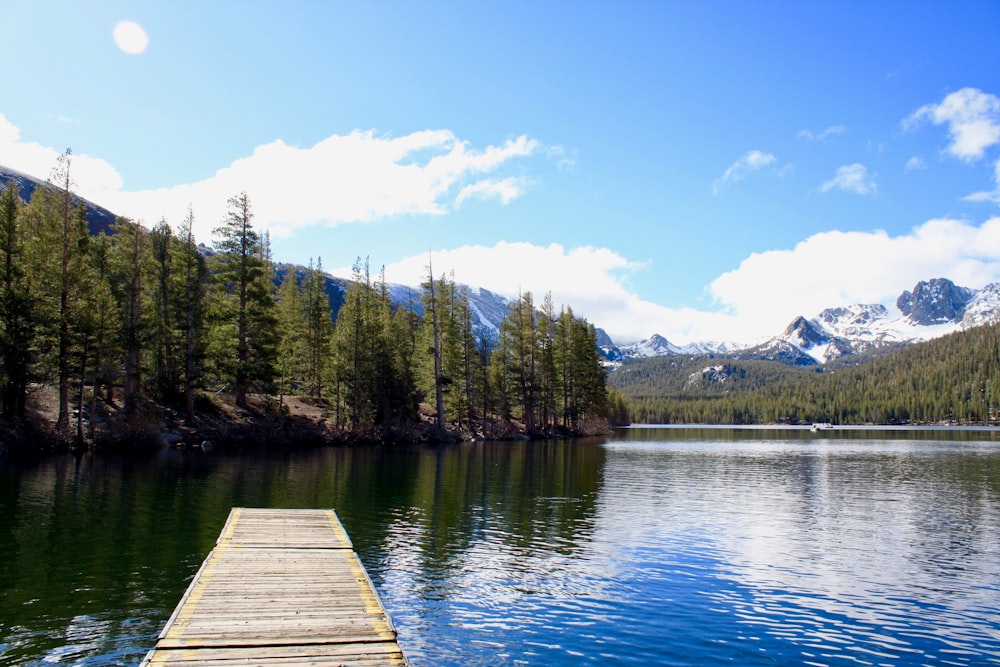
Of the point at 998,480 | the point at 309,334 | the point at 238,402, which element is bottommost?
the point at 998,480

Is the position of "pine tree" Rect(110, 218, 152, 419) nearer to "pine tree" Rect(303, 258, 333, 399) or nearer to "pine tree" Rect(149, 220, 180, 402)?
"pine tree" Rect(149, 220, 180, 402)

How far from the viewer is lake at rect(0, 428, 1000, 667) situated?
12.9 meters

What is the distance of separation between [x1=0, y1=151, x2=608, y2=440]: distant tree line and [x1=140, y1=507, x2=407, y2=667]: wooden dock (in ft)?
129

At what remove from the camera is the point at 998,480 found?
43.0 meters

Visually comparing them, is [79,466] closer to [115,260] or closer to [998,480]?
[115,260]

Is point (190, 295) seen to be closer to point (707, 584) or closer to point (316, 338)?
point (316, 338)

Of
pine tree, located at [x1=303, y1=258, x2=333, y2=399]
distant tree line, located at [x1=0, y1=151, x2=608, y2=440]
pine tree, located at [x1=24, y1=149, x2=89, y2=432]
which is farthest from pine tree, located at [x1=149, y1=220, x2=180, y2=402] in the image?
pine tree, located at [x1=303, y1=258, x2=333, y2=399]

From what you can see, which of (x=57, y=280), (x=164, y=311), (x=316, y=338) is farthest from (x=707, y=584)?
(x=316, y=338)

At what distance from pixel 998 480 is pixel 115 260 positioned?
232 feet

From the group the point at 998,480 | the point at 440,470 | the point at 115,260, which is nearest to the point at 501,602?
the point at 440,470

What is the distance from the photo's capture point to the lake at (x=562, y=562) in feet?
42.4

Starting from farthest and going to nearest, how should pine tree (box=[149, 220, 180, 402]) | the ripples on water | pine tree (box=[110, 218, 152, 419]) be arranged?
1. pine tree (box=[149, 220, 180, 402])
2. pine tree (box=[110, 218, 152, 419])
3. the ripples on water

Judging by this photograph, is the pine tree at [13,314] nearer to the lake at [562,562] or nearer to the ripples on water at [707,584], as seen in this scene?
the lake at [562,562]

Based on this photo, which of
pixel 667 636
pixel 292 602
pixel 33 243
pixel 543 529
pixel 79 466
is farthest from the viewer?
pixel 33 243
